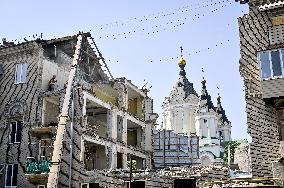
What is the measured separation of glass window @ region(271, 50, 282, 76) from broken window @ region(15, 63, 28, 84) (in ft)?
69.0

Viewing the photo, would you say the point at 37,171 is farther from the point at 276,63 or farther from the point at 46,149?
the point at 276,63

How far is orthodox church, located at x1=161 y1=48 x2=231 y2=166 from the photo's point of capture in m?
70.1

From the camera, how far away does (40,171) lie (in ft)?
101

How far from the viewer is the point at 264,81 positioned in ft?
85.3

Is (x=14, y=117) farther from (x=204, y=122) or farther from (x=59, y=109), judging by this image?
(x=204, y=122)

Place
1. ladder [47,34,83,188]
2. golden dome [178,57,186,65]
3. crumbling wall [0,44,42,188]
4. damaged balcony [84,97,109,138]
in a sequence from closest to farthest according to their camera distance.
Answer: ladder [47,34,83,188]
crumbling wall [0,44,42,188]
damaged balcony [84,97,109,138]
golden dome [178,57,186,65]

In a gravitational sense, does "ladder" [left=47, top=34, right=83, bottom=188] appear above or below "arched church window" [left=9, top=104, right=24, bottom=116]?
below

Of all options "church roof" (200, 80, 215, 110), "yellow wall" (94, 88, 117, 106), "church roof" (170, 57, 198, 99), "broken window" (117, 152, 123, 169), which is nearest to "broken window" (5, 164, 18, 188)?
"broken window" (117, 152, 123, 169)

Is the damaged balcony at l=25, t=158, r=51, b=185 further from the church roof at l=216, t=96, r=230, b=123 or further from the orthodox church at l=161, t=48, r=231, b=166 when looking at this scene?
the church roof at l=216, t=96, r=230, b=123

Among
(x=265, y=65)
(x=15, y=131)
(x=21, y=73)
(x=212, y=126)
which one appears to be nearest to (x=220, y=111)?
(x=212, y=126)

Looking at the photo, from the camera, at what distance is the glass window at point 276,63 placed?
25.9 meters

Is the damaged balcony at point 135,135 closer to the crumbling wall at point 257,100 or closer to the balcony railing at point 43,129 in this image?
the balcony railing at point 43,129

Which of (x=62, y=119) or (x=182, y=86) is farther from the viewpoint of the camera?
(x=182, y=86)

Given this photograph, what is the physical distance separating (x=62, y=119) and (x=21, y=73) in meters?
7.58
